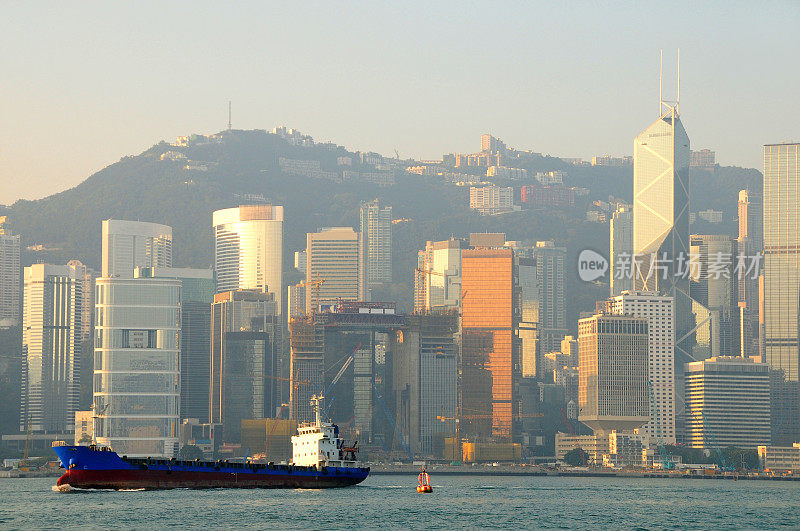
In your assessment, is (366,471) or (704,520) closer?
(704,520)

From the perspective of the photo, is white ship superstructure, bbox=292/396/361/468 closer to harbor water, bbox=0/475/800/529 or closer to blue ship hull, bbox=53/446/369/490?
blue ship hull, bbox=53/446/369/490

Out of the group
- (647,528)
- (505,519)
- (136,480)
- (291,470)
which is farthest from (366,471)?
(647,528)

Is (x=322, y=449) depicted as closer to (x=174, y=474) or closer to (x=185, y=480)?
(x=185, y=480)

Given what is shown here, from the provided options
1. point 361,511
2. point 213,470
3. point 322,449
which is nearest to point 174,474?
point 213,470

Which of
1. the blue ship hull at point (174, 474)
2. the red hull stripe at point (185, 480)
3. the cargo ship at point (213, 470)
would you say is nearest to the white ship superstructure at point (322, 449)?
the cargo ship at point (213, 470)

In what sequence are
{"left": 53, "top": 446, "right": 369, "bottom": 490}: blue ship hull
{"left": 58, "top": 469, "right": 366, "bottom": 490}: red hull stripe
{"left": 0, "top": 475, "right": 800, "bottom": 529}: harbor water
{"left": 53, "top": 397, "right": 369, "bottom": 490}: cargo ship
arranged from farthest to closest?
{"left": 58, "top": 469, "right": 366, "bottom": 490}: red hull stripe, {"left": 53, "top": 397, "right": 369, "bottom": 490}: cargo ship, {"left": 53, "top": 446, "right": 369, "bottom": 490}: blue ship hull, {"left": 0, "top": 475, "right": 800, "bottom": 529}: harbor water

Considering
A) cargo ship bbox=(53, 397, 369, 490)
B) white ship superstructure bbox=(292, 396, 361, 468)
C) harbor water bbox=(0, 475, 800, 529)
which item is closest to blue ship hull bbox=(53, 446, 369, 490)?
cargo ship bbox=(53, 397, 369, 490)

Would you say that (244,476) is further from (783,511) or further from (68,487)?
(783,511)

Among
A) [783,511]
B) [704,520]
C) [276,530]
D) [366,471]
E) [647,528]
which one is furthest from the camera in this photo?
[366,471]
